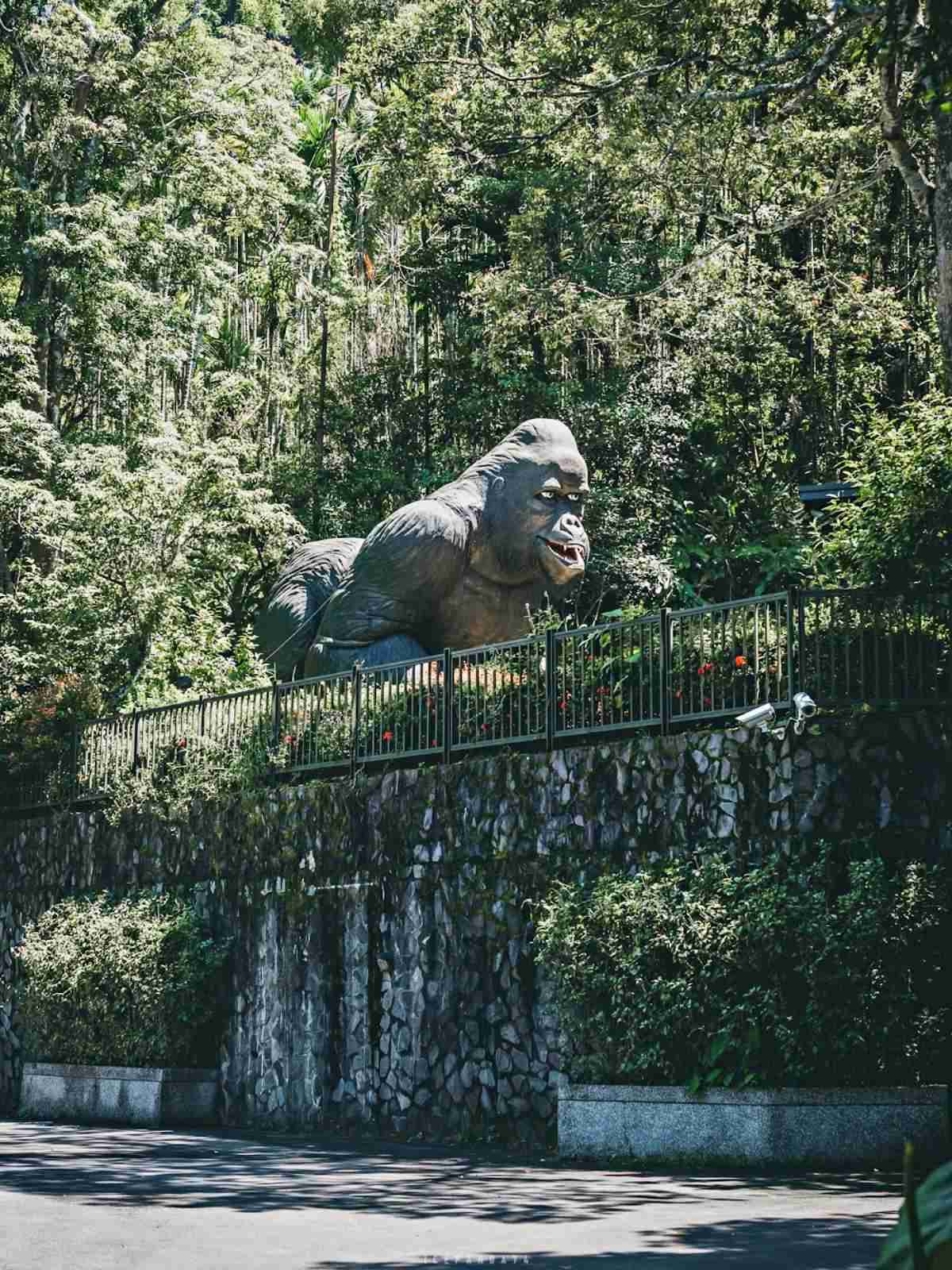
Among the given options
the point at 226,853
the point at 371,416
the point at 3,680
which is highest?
the point at 371,416

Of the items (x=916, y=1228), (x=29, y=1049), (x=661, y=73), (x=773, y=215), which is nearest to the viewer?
(x=916, y=1228)

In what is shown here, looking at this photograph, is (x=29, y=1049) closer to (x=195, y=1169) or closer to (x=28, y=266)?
(x=195, y=1169)

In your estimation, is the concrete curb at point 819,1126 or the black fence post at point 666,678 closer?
the concrete curb at point 819,1126

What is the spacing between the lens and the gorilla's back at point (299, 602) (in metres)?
21.2

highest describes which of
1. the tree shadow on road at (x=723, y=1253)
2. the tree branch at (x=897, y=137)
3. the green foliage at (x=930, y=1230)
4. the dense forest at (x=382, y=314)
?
the dense forest at (x=382, y=314)

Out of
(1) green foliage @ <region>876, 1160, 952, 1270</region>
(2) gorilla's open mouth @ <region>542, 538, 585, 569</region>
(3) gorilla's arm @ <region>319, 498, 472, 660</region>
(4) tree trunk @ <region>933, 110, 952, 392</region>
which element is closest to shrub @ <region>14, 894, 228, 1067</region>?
(3) gorilla's arm @ <region>319, 498, 472, 660</region>

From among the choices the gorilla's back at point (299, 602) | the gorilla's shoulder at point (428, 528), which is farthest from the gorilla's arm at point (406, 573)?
the gorilla's back at point (299, 602)

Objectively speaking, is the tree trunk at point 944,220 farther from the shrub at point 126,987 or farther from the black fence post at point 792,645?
the shrub at point 126,987

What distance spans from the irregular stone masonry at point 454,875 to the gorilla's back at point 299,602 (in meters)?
2.70

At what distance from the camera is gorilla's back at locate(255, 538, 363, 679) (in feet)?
69.7

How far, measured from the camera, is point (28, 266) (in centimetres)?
3058

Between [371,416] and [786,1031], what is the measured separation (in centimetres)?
2240

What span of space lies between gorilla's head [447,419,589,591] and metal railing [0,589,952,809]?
266 centimetres

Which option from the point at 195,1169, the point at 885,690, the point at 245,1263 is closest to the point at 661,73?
the point at 885,690
